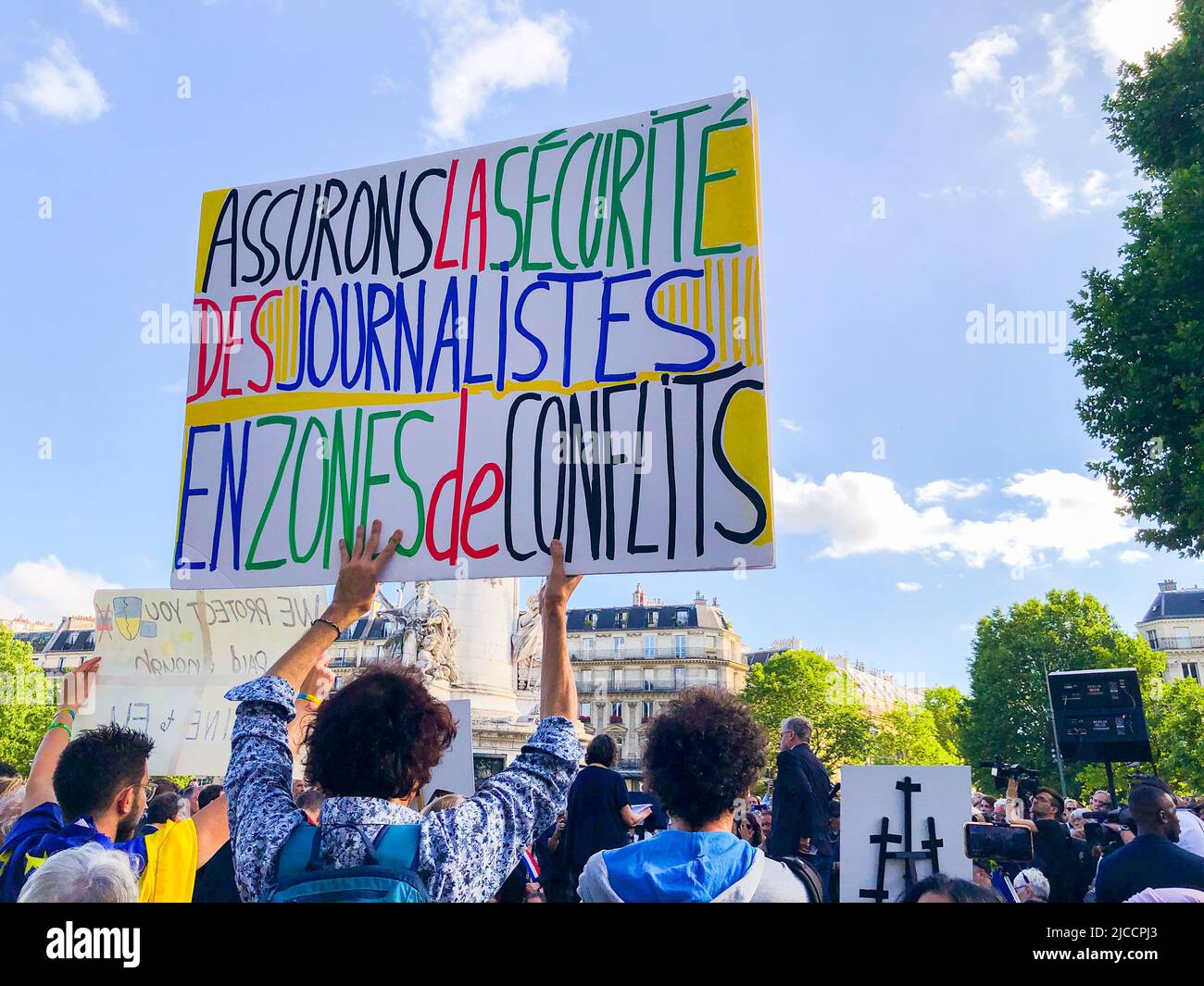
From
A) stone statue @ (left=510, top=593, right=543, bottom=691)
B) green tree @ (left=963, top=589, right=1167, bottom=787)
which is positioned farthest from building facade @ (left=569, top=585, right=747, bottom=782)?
stone statue @ (left=510, top=593, right=543, bottom=691)

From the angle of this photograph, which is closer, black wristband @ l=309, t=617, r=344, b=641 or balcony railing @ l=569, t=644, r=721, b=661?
black wristband @ l=309, t=617, r=344, b=641

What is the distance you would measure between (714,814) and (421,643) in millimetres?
26094

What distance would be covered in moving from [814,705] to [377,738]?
62.3 meters

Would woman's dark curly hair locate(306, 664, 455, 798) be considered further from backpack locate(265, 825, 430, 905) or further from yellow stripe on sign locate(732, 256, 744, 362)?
yellow stripe on sign locate(732, 256, 744, 362)

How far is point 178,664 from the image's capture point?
8.98 meters

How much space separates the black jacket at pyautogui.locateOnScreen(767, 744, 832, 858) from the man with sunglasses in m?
3.92

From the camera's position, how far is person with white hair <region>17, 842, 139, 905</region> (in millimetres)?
2336

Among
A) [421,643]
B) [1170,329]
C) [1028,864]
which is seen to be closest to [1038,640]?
[421,643]

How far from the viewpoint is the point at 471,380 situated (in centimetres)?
380

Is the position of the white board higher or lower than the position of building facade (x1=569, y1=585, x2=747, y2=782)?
lower

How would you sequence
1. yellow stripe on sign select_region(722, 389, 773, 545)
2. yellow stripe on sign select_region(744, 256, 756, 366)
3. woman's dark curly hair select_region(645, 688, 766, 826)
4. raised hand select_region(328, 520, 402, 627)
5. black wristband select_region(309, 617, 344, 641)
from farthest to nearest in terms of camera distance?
yellow stripe on sign select_region(744, 256, 756, 366) → yellow stripe on sign select_region(722, 389, 773, 545) → raised hand select_region(328, 520, 402, 627) → black wristband select_region(309, 617, 344, 641) → woman's dark curly hair select_region(645, 688, 766, 826)

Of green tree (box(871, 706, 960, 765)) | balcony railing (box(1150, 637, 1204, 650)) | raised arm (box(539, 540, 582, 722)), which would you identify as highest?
balcony railing (box(1150, 637, 1204, 650))
